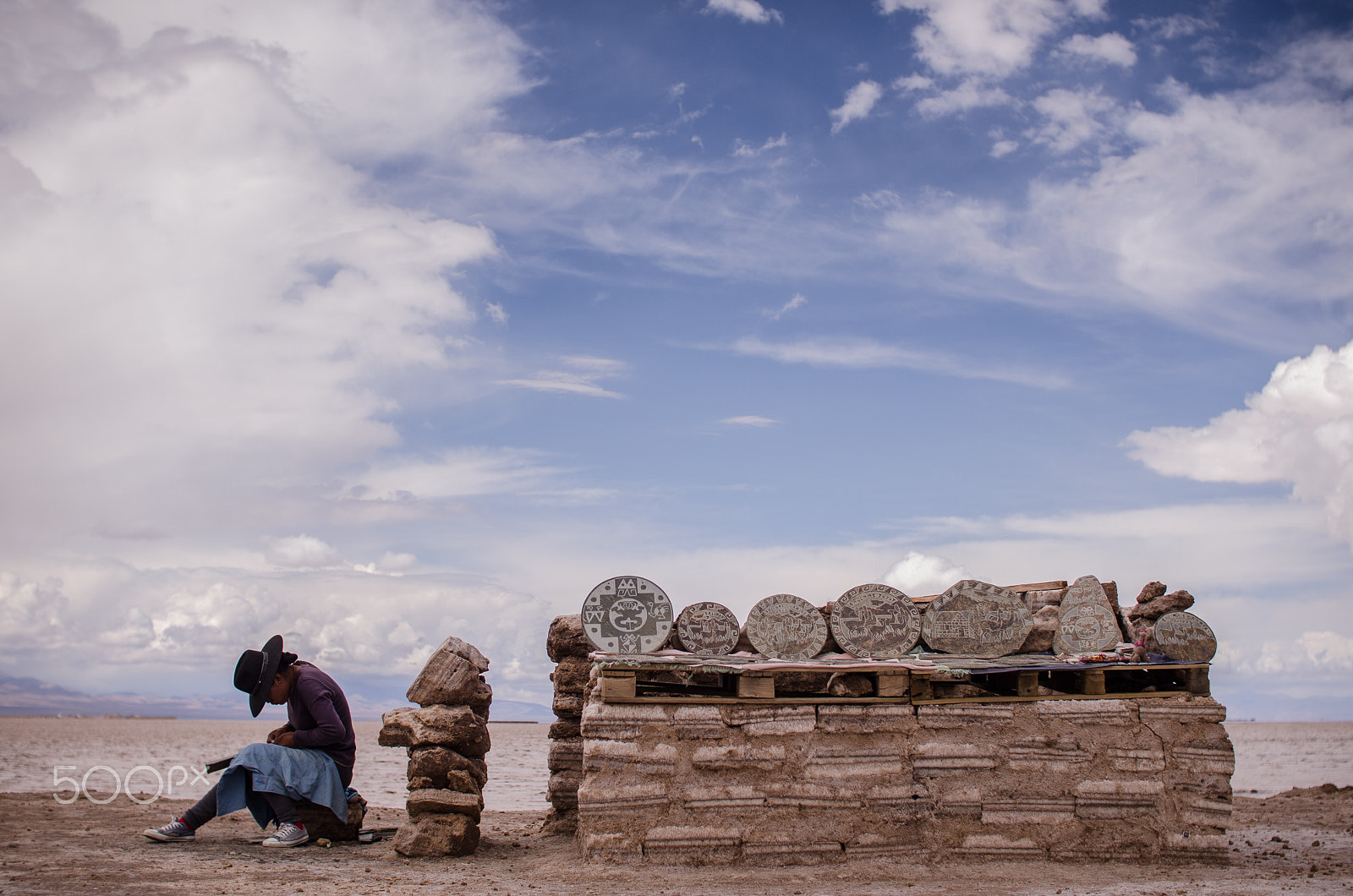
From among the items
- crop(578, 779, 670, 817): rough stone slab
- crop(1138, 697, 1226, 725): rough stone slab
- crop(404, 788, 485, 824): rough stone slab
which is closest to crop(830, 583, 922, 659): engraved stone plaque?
crop(1138, 697, 1226, 725): rough stone slab

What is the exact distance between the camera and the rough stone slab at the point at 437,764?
8055 mm

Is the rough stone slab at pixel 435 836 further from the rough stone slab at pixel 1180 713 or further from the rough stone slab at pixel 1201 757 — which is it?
the rough stone slab at pixel 1201 757

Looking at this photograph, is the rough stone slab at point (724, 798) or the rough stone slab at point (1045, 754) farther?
the rough stone slab at point (1045, 754)

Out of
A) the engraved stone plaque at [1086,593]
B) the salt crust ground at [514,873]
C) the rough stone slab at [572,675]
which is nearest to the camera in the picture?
the salt crust ground at [514,873]

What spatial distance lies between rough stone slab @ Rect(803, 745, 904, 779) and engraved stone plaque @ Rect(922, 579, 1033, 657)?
1.23 meters

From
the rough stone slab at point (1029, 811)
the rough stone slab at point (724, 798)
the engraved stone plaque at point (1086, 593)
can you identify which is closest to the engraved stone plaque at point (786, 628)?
the rough stone slab at point (724, 798)

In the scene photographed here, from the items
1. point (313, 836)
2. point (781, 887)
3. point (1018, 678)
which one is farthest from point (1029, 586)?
point (313, 836)

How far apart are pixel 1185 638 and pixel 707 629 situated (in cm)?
439

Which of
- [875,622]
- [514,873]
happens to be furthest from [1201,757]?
[514,873]

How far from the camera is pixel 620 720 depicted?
7680 mm

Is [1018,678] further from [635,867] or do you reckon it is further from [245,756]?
[245,756]

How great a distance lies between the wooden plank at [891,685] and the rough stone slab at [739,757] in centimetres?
101

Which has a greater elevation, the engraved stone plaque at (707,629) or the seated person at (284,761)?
the engraved stone plaque at (707,629)

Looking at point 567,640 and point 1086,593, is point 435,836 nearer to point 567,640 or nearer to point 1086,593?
point 567,640
